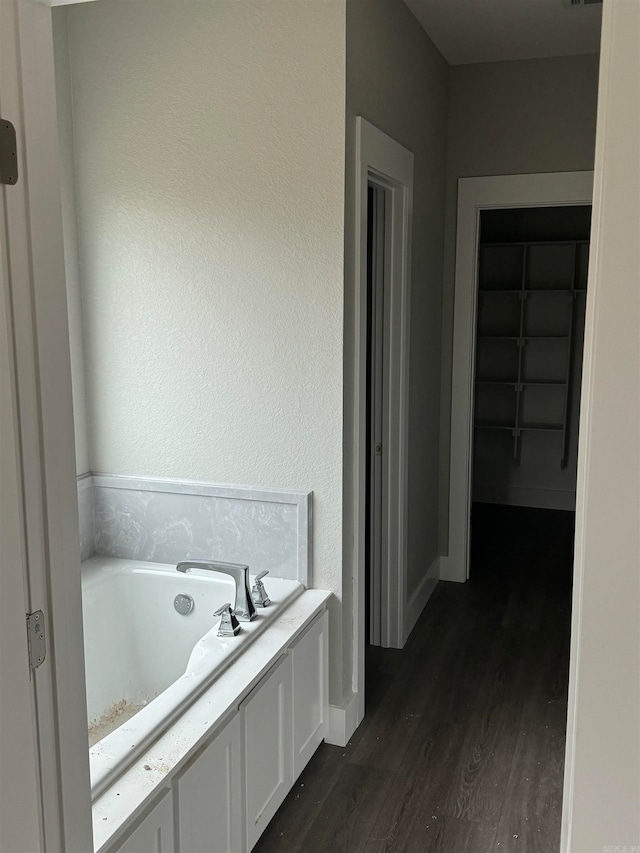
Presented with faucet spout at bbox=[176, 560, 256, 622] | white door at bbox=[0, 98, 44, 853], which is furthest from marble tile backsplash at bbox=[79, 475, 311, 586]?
white door at bbox=[0, 98, 44, 853]

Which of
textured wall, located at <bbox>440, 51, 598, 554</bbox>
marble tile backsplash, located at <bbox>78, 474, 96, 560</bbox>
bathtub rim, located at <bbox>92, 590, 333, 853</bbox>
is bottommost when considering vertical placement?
bathtub rim, located at <bbox>92, 590, 333, 853</bbox>

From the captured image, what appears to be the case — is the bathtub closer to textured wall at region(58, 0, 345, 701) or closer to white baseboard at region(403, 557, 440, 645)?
textured wall at region(58, 0, 345, 701)

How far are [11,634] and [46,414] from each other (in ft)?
1.19

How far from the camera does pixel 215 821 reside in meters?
1.98

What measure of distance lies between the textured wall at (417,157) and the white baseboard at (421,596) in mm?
48

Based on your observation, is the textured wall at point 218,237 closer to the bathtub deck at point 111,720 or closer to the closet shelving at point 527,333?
the bathtub deck at point 111,720

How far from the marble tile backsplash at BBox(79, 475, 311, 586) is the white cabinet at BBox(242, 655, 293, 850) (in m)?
0.47

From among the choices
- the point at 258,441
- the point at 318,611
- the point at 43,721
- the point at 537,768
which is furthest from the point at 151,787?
the point at 537,768

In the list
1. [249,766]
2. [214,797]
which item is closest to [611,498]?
[214,797]

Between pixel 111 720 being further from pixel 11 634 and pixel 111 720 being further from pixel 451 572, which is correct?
pixel 451 572

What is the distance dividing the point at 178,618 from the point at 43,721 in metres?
1.50

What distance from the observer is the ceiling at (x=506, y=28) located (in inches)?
126

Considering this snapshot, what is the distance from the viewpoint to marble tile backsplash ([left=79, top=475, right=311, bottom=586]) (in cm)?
275

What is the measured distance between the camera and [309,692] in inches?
103
